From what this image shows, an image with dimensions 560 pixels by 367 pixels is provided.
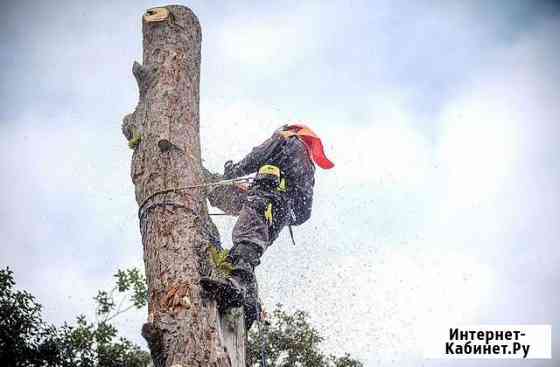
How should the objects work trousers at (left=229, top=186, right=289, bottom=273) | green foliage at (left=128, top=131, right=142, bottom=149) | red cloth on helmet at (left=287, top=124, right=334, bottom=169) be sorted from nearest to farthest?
1. work trousers at (left=229, top=186, right=289, bottom=273)
2. green foliage at (left=128, top=131, right=142, bottom=149)
3. red cloth on helmet at (left=287, top=124, right=334, bottom=169)

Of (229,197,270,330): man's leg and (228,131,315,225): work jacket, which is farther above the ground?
(228,131,315,225): work jacket

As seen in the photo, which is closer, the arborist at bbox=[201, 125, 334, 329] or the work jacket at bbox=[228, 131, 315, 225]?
the arborist at bbox=[201, 125, 334, 329]

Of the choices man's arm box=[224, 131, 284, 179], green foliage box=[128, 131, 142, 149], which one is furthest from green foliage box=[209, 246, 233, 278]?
man's arm box=[224, 131, 284, 179]

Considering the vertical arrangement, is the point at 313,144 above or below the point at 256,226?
above

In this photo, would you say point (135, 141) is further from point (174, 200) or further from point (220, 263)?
point (220, 263)

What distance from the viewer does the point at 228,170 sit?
3.77m

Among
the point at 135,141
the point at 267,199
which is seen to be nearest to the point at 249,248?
the point at 267,199

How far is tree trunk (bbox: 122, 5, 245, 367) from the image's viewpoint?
2234 millimetres

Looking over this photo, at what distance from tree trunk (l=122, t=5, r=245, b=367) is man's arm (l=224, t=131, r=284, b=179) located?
58 centimetres

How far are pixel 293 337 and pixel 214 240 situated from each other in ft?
14.7

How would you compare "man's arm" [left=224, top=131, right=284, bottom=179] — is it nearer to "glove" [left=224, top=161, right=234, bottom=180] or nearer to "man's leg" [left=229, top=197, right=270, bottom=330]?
"glove" [left=224, top=161, right=234, bottom=180]

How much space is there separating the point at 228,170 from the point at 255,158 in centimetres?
26

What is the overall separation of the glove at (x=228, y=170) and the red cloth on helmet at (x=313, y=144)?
578 millimetres

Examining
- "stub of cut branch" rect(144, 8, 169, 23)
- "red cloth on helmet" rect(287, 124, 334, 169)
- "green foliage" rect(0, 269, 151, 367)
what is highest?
"stub of cut branch" rect(144, 8, 169, 23)
